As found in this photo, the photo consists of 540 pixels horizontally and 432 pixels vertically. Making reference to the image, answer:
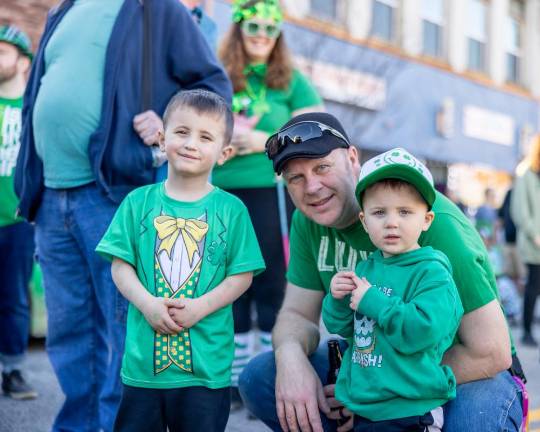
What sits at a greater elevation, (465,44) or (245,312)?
(465,44)

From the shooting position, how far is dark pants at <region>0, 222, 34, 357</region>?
12.3 feet

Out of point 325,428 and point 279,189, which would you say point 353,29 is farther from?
point 325,428

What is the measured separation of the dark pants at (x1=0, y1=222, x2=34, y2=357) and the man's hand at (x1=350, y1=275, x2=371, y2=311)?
2533 millimetres

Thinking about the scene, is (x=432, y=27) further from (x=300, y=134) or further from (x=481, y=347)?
(x=481, y=347)

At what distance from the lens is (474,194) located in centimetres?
1653

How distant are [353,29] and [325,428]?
40.1ft

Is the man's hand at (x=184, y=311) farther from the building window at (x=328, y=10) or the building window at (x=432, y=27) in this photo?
the building window at (x=432, y=27)

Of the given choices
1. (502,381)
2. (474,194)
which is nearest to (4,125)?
(502,381)

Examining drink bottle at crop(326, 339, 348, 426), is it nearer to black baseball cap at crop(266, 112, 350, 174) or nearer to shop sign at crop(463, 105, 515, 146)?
black baseball cap at crop(266, 112, 350, 174)

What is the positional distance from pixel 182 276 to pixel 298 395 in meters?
0.56

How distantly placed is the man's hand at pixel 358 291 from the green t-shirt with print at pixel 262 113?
1771mm

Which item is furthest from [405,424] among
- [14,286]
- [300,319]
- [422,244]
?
[14,286]

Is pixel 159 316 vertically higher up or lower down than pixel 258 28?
lower down

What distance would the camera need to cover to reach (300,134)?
217 cm
